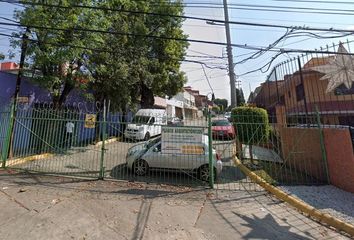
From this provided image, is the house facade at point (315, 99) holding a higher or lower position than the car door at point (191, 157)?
higher

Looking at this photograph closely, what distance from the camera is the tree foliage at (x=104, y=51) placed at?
32.9 feet

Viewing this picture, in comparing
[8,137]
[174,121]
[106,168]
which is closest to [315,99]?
[174,121]

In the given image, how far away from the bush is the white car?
1694 mm

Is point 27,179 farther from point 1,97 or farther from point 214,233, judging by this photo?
point 214,233

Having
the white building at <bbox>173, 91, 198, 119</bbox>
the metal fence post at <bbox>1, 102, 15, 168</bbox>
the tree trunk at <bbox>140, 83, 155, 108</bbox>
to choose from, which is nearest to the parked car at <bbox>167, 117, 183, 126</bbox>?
the metal fence post at <bbox>1, 102, 15, 168</bbox>

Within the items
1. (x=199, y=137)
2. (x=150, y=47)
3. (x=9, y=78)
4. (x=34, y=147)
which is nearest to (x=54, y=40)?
(x=9, y=78)

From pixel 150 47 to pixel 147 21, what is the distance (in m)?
2.40

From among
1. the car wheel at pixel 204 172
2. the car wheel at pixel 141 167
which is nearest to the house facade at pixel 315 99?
the car wheel at pixel 204 172

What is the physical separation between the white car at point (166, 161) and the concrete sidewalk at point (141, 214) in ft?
3.35

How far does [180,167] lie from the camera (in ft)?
26.2

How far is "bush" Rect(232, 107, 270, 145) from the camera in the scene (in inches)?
355

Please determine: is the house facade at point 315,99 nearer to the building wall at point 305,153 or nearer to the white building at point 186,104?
the building wall at point 305,153

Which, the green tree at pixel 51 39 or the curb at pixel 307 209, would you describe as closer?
the curb at pixel 307 209

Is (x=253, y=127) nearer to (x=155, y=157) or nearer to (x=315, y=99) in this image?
(x=155, y=157)
